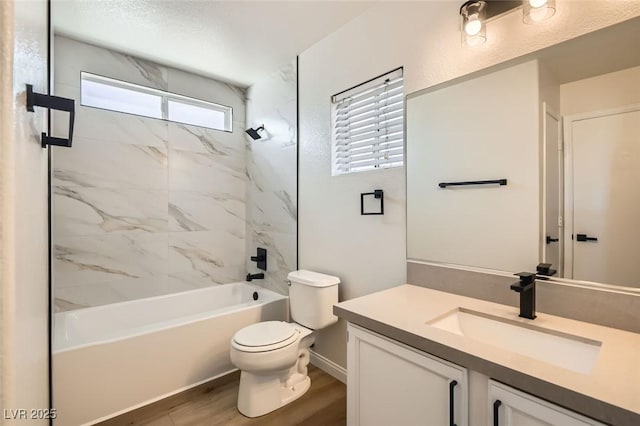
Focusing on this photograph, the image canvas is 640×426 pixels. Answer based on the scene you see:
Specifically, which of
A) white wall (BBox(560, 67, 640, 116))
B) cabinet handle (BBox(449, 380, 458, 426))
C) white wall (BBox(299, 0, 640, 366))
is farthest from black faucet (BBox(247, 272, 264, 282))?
white wall (BBox(560, 67, 640, 116))

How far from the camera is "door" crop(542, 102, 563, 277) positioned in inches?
49.9

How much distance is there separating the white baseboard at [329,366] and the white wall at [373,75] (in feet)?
0.18

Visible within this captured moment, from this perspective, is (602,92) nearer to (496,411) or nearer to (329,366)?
(496,411)

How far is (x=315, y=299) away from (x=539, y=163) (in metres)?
1.58

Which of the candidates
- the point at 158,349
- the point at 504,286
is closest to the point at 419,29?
the point at 504,286

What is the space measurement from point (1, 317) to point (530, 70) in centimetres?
192

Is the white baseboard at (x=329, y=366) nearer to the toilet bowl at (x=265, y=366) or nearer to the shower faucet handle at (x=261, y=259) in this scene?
the toilet bowl at (x=265, y=366)

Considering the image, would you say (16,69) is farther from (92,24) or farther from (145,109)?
(145,109)

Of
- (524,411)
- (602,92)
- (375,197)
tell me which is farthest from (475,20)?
(524,411)

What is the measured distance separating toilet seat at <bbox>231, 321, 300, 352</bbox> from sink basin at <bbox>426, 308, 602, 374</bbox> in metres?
1.04

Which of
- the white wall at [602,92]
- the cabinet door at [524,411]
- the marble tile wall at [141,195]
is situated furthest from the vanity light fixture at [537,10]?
the marble tile wall at [141,195]

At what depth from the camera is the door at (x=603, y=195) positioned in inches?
43.7

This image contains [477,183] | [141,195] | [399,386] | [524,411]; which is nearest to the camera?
[524,411]

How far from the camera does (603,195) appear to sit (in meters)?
1.18
